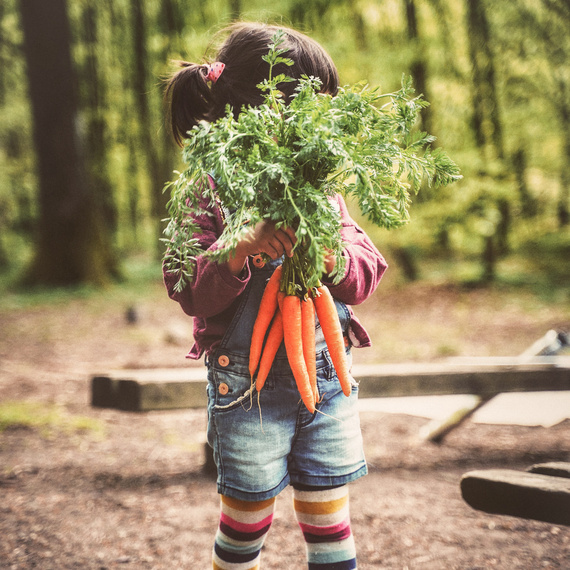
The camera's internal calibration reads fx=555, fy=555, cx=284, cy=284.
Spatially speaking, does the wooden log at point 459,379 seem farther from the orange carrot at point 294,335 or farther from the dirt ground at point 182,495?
the orange carrot at point 294,335

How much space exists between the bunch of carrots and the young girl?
46 mm

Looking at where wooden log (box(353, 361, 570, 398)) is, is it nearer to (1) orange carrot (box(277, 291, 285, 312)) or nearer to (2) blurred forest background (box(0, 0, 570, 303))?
(1) orange carrot (box(277, 291, 285, 312))

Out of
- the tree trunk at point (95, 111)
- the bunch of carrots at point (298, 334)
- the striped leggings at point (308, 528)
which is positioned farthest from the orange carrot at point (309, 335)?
the tree trunk at point (95, 111)

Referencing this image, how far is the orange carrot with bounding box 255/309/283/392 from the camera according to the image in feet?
5.34

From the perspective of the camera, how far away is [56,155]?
460 inches

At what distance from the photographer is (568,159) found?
1162 centimetres

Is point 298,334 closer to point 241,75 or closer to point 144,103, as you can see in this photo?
point 241,75

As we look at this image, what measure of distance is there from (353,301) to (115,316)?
323 inches

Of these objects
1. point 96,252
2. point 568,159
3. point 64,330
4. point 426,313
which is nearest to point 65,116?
point 96,252

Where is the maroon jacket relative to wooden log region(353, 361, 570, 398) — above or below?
above

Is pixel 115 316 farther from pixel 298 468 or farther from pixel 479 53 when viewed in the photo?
pixel 479 53

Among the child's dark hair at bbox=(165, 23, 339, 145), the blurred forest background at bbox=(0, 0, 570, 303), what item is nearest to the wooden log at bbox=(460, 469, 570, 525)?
the child's dark hair at bbox=(165, 23, 339, 145)

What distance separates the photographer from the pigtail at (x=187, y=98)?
66.2 inches

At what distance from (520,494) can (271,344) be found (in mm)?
1212
